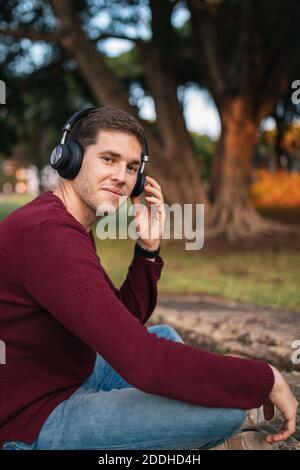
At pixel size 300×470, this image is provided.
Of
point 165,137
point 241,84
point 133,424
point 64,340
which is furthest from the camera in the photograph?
point 165,137

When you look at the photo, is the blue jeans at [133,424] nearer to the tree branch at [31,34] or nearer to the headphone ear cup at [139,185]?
the headphone ear cup at [139,185]

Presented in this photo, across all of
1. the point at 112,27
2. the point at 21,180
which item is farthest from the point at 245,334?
the point at 21,180

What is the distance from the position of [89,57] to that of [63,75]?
5114mm

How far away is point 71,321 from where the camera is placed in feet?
5.76

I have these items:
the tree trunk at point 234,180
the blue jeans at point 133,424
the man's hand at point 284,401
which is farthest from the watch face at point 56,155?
the tree trunk at point 234,180

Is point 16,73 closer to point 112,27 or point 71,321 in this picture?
point 112,27

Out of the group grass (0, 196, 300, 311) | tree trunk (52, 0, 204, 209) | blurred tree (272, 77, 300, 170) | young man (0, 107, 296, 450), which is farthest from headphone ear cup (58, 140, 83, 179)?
blurred tree (272, 77, 300, 170)

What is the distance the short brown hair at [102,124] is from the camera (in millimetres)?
2180

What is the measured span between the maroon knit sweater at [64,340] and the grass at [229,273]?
4585 millimetres

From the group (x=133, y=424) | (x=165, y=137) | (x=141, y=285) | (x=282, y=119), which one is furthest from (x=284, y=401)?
(x=282, y=119)

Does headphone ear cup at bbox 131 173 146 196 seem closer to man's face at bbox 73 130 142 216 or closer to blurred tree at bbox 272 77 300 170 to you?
man's face at bbox 73 130 142 216

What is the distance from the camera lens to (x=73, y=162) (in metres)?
2.22

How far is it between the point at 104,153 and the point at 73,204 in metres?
0.24

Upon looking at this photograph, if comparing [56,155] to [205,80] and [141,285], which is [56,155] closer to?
[141,285]
